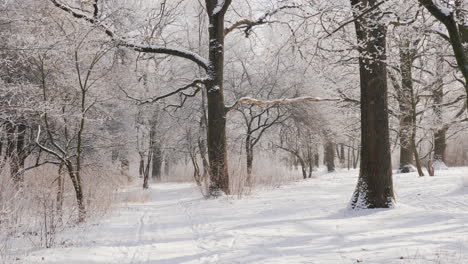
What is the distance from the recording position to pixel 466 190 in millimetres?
8820

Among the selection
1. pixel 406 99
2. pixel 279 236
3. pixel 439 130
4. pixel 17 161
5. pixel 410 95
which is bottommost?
pixel 279 236

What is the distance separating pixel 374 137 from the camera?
7.17 meters

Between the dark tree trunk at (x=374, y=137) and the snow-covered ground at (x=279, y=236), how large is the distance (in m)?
0.34

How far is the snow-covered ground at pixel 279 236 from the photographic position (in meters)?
4.20

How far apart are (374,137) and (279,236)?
3.17 m

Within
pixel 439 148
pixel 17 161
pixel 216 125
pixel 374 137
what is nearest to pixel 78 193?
pixel 17 161

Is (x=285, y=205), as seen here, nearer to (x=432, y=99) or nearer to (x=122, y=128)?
(x=432, y=99)

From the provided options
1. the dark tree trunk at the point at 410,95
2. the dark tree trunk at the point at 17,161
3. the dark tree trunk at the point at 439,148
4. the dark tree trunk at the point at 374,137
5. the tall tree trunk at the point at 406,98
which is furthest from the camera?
the dark tree trunk at the point at 439,148

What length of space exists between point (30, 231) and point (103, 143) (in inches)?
430

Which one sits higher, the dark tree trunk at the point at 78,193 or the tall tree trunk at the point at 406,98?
the tall tree trunk at the point at 406,98

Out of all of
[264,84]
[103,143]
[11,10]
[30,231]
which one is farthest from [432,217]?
[103,143]

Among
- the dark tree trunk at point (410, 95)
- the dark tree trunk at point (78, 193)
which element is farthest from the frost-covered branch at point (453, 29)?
the dark tree trunk at point (410, 95)

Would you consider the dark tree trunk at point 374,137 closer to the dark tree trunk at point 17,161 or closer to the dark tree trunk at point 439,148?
the dark tree trunk at point 17,161

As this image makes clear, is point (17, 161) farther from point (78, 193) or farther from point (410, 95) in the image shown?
point (410, 95)
